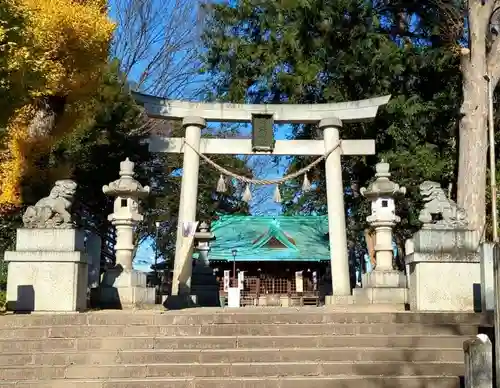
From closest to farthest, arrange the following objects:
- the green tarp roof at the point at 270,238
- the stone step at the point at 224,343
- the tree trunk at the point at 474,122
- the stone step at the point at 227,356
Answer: the stone step at the point at 227,356
the stone step at the point at 224,343
the tree trunk at the point at 474,122
the green tarp roof at the point at 270,238

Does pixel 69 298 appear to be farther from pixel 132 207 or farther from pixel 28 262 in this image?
pixel 132 207

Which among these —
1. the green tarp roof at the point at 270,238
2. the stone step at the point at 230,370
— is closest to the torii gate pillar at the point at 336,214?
the stone step at the point at 230,370

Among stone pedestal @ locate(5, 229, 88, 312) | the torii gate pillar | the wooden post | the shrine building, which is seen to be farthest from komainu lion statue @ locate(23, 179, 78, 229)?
the shrine building

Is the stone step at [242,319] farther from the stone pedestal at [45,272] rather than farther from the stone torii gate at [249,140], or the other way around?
the stone torii gate at [249,140]

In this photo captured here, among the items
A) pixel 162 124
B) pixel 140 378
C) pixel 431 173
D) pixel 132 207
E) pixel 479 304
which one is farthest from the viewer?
pixel 162 124

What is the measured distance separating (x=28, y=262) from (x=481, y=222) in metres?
10.7

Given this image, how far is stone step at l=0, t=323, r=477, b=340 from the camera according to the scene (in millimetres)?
8523

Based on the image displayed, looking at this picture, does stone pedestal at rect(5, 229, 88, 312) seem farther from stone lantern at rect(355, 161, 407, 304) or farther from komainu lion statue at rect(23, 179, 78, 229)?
stone lantern at rect(355, 161, 407, 304)

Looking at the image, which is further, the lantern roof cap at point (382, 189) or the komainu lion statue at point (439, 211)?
the lantern roof cap at point (382, 189)

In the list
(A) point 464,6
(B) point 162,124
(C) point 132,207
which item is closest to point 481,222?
(A) point 464,6

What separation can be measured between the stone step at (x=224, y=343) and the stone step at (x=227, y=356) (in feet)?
0.65

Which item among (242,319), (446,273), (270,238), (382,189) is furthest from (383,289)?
(270,238)

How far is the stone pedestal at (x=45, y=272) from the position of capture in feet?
33.2

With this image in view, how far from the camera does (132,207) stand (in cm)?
1383
